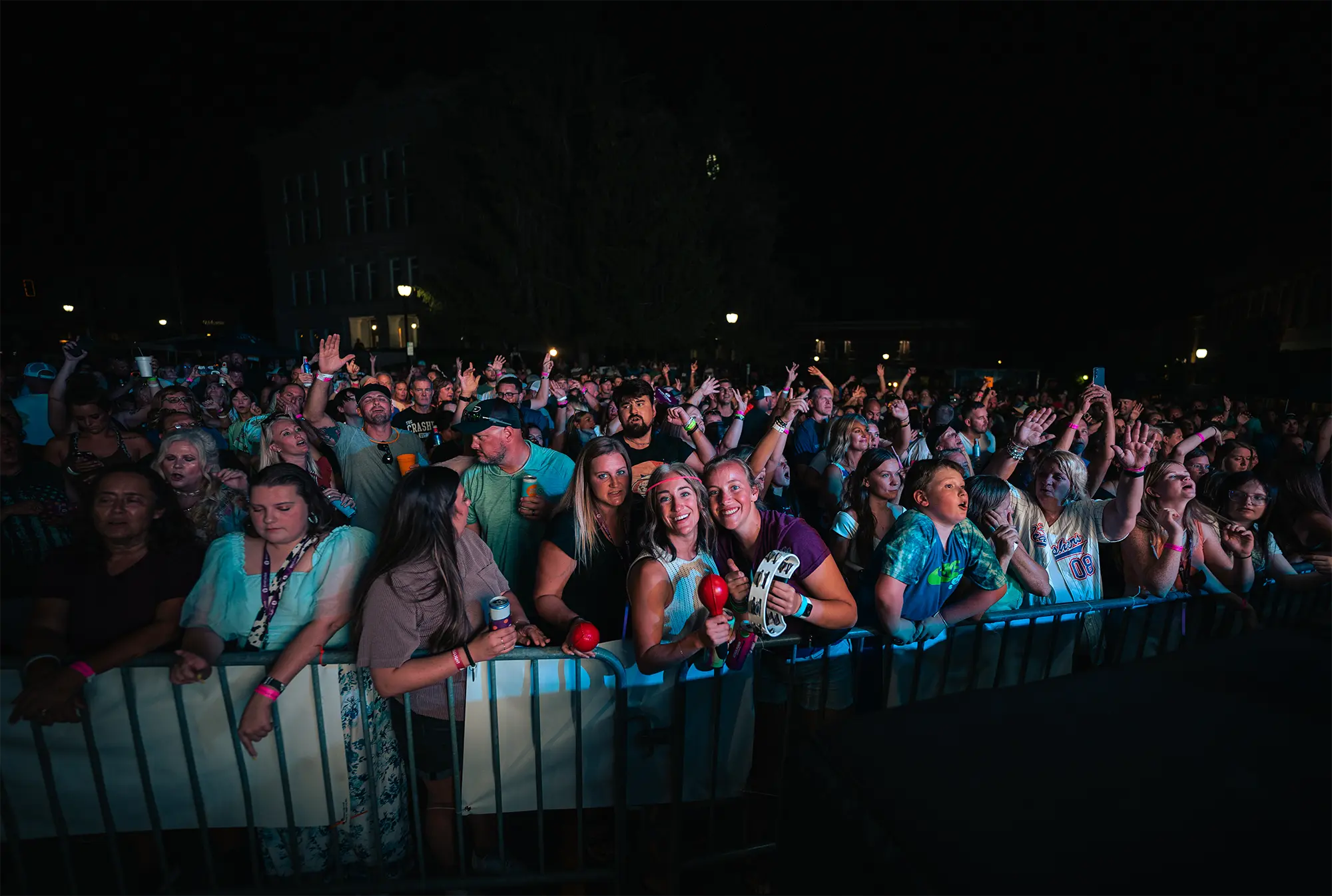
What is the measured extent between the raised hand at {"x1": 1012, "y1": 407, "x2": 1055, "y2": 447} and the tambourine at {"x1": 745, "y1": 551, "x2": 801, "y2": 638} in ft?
10.9

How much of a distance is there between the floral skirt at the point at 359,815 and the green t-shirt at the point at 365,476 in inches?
84.0

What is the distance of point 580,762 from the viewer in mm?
2715

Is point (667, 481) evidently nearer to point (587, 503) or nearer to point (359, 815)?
point (587, 503)

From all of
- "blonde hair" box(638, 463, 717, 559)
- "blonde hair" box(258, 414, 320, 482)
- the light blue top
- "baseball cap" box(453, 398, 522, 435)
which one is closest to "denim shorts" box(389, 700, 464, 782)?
the light blue top

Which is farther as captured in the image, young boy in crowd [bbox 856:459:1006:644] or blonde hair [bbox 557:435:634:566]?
blonde hair [bbox 557:435:634:566]

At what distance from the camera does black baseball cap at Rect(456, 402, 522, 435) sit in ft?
12.9

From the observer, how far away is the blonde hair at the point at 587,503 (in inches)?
127

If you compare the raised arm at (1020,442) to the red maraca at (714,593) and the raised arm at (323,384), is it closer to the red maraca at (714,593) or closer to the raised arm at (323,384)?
the red maraca at (714,593)

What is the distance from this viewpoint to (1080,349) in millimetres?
42156

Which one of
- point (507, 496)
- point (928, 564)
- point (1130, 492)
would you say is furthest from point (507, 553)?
point (1130, 492)

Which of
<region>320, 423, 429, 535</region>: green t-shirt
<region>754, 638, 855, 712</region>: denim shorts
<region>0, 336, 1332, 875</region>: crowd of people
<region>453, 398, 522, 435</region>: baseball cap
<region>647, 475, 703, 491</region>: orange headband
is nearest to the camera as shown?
<region>0, 336, 1332, 875</region>: crowd of people

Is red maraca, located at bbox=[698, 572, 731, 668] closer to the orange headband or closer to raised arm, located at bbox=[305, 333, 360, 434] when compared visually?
the orange headband

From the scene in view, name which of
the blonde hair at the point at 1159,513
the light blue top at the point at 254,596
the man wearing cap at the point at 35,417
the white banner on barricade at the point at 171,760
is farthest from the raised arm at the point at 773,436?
the man wearing cap at the point at 35,417

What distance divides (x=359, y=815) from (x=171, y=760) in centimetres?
79
